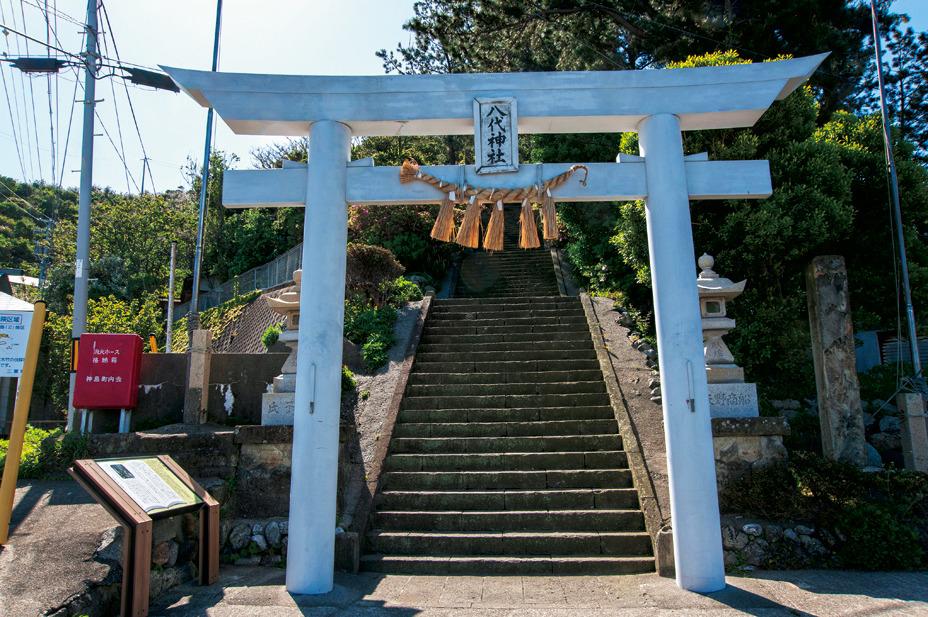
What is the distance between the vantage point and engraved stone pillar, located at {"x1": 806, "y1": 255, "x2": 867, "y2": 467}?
7684 millimetres

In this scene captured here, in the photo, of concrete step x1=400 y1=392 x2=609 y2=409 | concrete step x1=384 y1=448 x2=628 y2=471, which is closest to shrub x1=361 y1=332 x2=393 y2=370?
concrete step x1=400 y1=392 x2=609 y2=409

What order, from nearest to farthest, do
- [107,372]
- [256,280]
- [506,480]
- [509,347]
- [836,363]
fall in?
[506,480] < [836,363] < [107,372] < [509,347] < [256,280]

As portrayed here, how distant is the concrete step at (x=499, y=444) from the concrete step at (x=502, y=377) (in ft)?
5.63

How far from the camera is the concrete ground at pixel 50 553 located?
161 inches

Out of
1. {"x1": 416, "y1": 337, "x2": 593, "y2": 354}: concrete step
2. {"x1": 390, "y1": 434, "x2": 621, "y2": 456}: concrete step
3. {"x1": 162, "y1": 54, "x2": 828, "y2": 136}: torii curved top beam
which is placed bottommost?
{"x1": 390, "y1": 434, "x2": 621, "y2": 456}: concrete step

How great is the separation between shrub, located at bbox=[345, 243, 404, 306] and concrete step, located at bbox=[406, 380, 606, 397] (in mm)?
4548

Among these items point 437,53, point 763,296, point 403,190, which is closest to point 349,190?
point 403,190

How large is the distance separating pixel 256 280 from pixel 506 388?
43.0 feet

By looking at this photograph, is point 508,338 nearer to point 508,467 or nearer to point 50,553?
point 508,467

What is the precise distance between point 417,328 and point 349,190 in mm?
6039

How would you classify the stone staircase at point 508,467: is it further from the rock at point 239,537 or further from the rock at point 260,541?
the rock at point 239,537

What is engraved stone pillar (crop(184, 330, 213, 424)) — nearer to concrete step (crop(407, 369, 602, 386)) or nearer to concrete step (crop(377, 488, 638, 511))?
concrete step (crop(407, 369, 602, 386))

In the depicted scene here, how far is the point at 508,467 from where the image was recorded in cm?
766

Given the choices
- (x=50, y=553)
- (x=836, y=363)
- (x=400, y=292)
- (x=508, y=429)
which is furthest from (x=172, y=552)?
(x=400, y=292)
